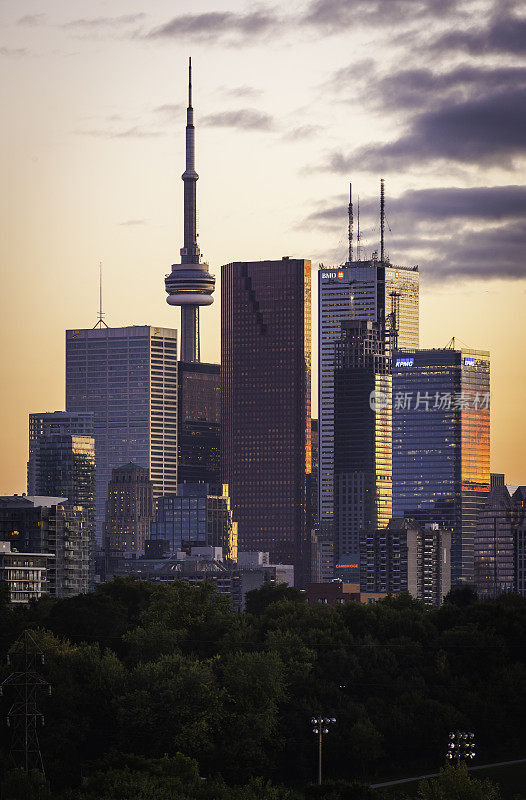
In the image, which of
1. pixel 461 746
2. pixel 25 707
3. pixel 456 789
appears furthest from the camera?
pixel 461 746

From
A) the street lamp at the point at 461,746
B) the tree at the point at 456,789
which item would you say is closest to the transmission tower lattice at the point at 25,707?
the tree at the point at 456,789

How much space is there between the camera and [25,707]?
6447 inches

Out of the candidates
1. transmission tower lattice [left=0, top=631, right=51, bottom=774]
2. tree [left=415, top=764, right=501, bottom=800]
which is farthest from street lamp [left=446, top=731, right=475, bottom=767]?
transmission tower lattice [left=0, top=631, right=51, bottom=774]

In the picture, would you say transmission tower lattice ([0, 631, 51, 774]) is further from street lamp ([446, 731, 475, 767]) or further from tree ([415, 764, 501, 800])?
street lamp ([446, 731, 475, 767])

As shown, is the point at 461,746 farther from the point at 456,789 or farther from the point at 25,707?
the point at 25,707

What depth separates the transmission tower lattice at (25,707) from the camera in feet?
560

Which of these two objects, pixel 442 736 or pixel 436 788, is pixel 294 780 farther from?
pixel 436 788

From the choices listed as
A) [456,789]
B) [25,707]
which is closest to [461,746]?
[456,789]

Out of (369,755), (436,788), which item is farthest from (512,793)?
(436,788)

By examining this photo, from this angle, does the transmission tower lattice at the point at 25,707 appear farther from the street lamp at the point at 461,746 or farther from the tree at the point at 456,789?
the street lamp at the point at 461,746

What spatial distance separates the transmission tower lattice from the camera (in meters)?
171

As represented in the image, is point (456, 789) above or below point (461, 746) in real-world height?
above

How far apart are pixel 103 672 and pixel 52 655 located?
Answer: 7.25 metres

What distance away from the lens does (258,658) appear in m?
198
